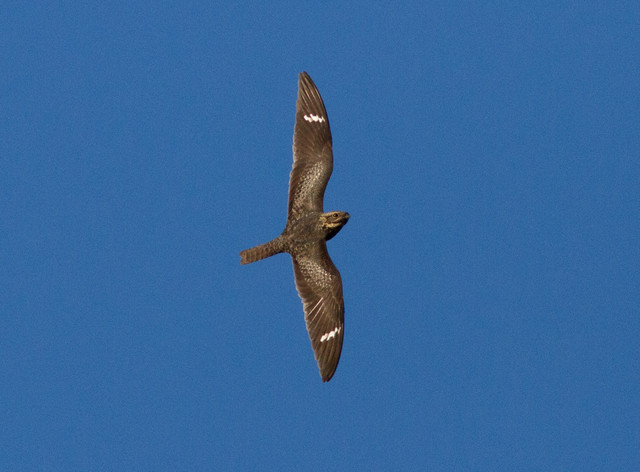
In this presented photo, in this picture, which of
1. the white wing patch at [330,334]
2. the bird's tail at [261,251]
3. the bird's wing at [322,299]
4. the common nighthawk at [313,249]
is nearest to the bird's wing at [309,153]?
the common nighthawk at [313,249]

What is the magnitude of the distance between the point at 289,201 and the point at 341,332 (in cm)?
205

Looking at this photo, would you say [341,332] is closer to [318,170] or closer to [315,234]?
[315,234]

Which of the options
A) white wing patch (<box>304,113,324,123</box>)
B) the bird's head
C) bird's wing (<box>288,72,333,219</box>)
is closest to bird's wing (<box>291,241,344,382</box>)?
the bird's head

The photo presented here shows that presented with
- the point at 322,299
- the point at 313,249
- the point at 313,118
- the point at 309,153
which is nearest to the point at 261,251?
the point at 313,249

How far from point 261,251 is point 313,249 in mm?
750

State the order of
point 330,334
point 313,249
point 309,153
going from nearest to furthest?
point 330,334 < point 313,249 < point 309,153

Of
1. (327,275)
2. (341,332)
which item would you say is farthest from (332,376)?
(327,275)

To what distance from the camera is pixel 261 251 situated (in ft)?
38.1

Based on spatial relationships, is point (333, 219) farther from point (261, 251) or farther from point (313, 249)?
point (261, 251)

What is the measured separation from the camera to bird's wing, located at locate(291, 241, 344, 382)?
11492 millimetres

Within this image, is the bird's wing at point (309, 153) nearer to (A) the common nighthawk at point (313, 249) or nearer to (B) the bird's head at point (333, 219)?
(A) the common nighthawk at point (313, 249)

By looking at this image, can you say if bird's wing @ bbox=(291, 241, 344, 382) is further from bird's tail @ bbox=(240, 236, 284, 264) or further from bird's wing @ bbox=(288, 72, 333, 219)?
bird's wing @ bbox=(288, 72, 333, 219)

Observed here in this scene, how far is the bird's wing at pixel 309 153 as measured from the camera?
39.1 feet

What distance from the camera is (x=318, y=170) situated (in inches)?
476
